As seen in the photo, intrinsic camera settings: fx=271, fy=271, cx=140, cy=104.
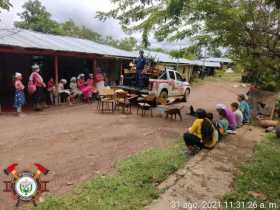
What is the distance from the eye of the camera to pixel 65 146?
6.41 metres

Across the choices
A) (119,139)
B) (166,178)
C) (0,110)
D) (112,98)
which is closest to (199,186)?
(166,178)

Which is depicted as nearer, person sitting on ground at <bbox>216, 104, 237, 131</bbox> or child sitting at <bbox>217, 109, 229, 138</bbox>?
child sitting at <bbox>217, 109, 229, 138</bbox>

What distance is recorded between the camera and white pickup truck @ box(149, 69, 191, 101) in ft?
41.4

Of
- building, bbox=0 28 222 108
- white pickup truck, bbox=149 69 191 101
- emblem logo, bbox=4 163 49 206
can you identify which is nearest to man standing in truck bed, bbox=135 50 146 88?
white pickup truck, bbox=149 69 191 101

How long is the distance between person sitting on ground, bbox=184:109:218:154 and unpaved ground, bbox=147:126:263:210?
219 millimetres

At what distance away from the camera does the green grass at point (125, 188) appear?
3682 millimetres

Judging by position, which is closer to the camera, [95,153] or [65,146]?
[95,153]

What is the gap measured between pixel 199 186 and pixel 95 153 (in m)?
2.51

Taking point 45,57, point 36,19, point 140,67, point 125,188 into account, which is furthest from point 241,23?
point 36,19

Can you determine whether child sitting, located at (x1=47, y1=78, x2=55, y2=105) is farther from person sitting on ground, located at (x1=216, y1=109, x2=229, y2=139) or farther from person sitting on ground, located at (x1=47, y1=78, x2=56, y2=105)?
person sitting on ground, located at (x1=216, y1=109, x2=229, y2=139)

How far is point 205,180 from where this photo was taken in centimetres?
469

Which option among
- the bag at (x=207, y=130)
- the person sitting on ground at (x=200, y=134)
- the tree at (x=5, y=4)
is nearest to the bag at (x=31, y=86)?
the tree at (x=5, y=4)

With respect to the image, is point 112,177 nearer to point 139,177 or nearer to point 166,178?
point 139,177

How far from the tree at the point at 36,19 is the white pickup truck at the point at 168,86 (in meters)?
30.9
